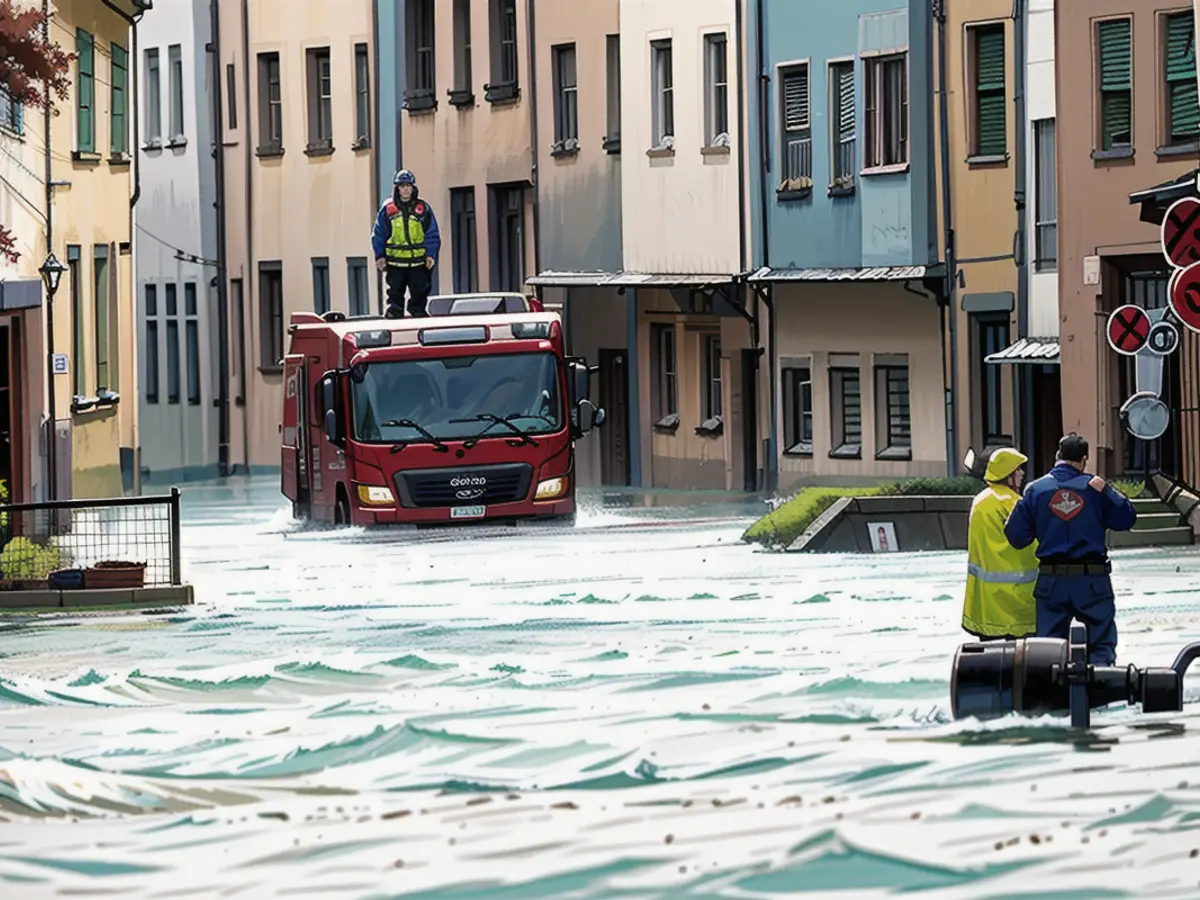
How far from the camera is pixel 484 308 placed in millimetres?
39781

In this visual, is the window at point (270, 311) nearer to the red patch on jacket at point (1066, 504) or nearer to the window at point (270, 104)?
the window at point (270, 104)

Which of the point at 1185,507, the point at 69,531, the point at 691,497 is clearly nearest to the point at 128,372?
the point at 691,497

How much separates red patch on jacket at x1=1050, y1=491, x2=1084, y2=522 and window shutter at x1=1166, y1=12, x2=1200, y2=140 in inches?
899

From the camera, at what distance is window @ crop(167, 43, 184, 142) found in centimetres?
6825

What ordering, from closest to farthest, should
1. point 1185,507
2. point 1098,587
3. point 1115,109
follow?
point 1098,587 → point 1185,507 → point 1115,109

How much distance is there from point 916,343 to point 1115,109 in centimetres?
802

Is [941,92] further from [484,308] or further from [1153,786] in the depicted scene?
[1153,786]

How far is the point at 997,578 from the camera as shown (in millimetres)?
19875

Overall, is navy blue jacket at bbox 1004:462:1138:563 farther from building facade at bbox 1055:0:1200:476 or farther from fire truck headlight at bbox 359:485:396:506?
building facade at bbox 1055:0:1200:476

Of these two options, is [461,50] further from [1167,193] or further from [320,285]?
[1167,193]

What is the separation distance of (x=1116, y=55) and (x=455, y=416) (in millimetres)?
9294

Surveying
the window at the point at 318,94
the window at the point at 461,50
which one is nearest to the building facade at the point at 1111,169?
the window at the point at 461,50

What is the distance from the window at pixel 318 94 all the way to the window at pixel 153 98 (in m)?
4.50

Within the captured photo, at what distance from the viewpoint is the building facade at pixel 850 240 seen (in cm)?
4941
